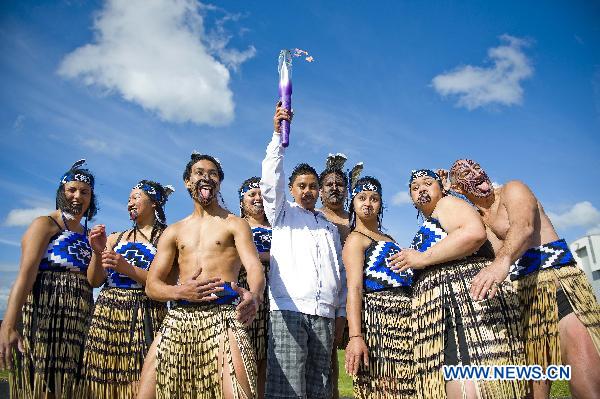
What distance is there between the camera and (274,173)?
14.1ft

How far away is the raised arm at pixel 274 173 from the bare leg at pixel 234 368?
1.40 meters

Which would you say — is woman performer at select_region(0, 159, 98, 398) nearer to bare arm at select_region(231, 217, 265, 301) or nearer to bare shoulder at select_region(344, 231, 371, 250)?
bare arm at select_region(231, 217, 265, 301)

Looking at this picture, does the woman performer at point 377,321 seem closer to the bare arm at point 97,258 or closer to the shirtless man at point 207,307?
the shirtless man at point 207,307

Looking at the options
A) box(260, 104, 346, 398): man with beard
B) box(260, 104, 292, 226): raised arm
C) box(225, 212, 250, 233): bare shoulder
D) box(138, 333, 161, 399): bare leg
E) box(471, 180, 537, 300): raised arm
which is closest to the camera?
box(471, 180, 537, 300): raised arm

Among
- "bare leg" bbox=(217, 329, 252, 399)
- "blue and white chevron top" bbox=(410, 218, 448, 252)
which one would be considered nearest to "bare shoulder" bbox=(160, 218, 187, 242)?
"bare leg" bbox=(217, 329, 252, 399)

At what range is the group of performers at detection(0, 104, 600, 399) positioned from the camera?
3.31 meters

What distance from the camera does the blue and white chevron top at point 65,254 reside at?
454 cm

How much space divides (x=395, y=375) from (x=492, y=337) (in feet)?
3.68

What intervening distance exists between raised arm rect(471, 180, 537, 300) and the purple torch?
1982 mm

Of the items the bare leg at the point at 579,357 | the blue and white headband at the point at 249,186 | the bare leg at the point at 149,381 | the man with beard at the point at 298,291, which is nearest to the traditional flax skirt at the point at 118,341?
the bare leg at the point at 149,381

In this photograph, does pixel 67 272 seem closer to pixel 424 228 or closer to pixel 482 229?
pixel 424 228

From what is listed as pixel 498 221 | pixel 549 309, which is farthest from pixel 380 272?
pixel 549 309

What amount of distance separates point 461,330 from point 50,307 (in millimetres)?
3892

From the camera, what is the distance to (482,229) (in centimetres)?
331
